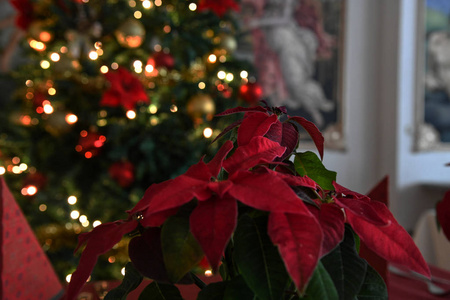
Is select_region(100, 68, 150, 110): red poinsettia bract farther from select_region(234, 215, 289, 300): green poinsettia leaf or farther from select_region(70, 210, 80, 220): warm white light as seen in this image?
select_region(234, 215, 289, 300): green poinsettia leaf

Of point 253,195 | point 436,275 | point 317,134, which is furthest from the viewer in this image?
Answer: point 436,275

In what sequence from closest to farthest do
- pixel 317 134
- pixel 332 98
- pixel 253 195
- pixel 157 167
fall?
1. pixel 253 195
2. pixel 317 134
3. pixel 157 167
4. pixel 332 98

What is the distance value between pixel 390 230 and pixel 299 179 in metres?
0.06

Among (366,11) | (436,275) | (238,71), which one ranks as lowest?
(436,275)

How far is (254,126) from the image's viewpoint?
Answer: 31 cm

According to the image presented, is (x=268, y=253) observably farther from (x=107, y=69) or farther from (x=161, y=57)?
(x=107, y=69)

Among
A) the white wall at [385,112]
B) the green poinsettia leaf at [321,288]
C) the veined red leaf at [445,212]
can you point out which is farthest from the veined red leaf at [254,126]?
the white wall at [385,112]

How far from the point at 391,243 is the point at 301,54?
2826mm

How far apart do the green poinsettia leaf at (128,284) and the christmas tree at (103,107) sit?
4.63 ft

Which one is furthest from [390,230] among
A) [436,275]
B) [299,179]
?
[436,275]

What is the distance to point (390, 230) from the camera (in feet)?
0.80

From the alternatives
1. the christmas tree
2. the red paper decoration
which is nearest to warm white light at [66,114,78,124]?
the christmas tree

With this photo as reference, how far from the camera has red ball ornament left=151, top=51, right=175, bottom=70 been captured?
1.79 meters

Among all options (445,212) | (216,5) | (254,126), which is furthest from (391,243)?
(216,5)
